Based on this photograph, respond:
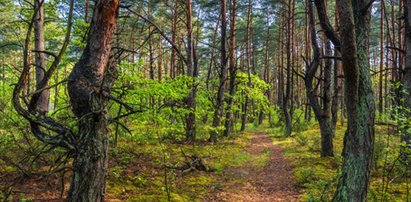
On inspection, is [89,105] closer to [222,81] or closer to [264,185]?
[264,185]

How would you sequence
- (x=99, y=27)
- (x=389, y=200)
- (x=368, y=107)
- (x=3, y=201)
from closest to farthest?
(x=99, y=27) < (x=3, y=201) < (x=368, y=107) < (x=389, y=200)

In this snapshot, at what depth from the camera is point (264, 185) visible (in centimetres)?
723

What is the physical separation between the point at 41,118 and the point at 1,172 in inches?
111

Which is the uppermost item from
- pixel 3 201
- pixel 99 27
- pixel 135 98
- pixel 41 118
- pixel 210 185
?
pixel 99 27

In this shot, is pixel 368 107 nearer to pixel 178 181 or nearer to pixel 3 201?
pixel 178 181

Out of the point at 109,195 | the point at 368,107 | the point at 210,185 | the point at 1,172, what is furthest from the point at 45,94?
the point at 368,107

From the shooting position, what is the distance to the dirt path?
6148 millimetres

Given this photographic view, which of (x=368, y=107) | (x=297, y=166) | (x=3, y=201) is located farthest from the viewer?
(x=297, y=166)

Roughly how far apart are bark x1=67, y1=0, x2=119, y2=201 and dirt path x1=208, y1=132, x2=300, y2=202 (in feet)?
11.1

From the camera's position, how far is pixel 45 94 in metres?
7.47

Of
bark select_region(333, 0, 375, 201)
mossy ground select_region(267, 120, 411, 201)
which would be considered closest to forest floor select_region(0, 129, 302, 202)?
mossy ground select_region(267, 120, 411, 201)

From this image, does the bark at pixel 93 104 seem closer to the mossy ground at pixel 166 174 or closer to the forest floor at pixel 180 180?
the forest floor at pixel 180 180

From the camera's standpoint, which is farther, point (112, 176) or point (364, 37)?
point (112, 176)

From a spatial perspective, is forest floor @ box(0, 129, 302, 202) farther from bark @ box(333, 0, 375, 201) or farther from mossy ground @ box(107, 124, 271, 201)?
bark @ box(333, 0, 375, 201)
